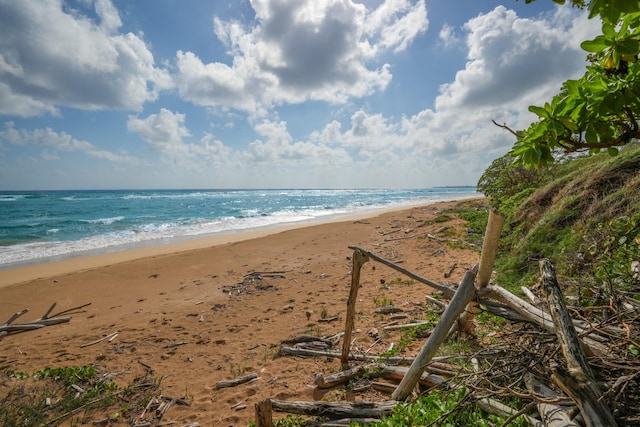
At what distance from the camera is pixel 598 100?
4.96ft

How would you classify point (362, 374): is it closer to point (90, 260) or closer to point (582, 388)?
point (582, 388)

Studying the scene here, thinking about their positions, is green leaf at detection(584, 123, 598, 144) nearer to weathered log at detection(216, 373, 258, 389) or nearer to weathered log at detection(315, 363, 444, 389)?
weathered log at detection(315, 363, 444, 389)

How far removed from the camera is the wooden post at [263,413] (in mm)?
2928

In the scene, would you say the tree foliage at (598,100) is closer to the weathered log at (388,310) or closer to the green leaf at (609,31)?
the green leaf at (609,31)

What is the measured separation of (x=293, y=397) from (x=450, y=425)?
2.19 m

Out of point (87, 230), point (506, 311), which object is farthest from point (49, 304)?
point (87, 230)

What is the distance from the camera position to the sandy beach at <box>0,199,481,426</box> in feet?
15.2

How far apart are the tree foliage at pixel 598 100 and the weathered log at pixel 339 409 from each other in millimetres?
2809

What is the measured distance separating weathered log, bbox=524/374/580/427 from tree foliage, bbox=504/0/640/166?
1564 mm

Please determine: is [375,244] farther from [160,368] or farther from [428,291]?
[160,368]

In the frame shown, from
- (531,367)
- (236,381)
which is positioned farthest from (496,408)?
(236,381)

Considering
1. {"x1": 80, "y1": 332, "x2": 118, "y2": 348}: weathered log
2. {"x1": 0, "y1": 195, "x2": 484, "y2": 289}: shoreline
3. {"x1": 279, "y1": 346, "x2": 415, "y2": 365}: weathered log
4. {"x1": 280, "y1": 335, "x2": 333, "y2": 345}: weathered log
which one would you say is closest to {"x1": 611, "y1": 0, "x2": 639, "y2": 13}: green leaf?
{"x1": 279, "y1": 346, "x2": 415, "y2": 365}: weathered log

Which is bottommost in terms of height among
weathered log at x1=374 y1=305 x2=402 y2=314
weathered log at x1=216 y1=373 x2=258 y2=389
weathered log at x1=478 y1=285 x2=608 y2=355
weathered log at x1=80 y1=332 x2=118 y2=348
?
weathered log at x1=80 y1=332 x2=118 y2=348

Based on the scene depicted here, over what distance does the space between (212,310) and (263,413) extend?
200 inches
